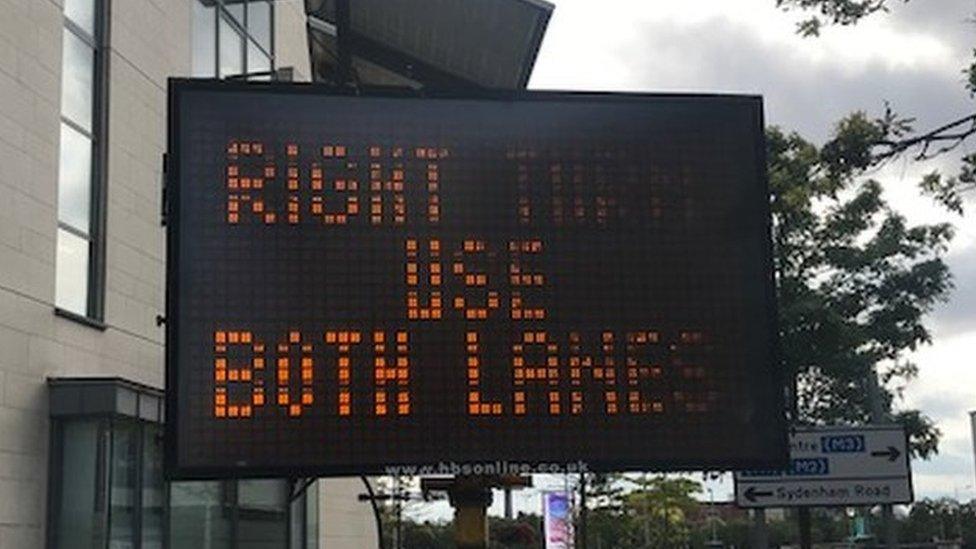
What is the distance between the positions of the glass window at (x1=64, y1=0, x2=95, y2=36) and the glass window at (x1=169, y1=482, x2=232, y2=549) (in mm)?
5190

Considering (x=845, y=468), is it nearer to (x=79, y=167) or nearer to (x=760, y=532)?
(x=760, y=532)

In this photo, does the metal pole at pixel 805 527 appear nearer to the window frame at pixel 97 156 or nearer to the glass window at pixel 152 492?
the glass window at pixel 152 492

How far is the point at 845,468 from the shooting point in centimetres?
1200

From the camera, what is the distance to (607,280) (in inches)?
283

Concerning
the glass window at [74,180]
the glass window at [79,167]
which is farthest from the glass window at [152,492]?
the glass window at [74,180]

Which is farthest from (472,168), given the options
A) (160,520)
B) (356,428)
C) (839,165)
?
(160,520)

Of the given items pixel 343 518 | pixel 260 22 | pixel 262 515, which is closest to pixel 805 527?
pixel 262 515

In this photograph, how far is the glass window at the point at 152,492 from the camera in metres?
14.8

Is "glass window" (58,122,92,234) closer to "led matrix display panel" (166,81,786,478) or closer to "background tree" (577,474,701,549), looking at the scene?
"led matrix display panel" (166,81,786,478)

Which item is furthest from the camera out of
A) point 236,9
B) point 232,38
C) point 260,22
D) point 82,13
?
point 260,22

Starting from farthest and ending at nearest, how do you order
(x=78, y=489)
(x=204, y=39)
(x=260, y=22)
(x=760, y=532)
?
1. (x=260, y=22)
2. (x=204, y=39)
3. (x=78, y=489)
4. (x=760, y=532)

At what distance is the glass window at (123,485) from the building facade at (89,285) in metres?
0.02

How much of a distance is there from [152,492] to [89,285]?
92.8 inches

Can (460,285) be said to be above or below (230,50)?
below
